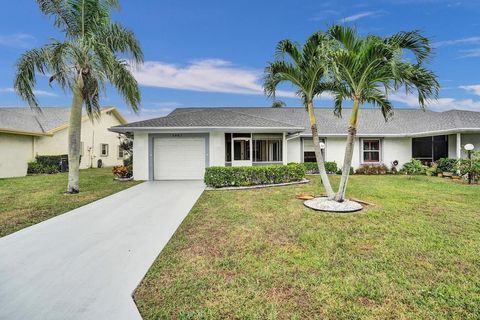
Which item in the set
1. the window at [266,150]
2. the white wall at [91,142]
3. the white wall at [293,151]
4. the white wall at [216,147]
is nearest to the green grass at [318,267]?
the white wall at [216,147]

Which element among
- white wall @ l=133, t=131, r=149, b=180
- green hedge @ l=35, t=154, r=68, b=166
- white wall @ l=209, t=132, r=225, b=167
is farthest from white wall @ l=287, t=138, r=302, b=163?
green hedge @ l=35, t=154, r=68, b=166

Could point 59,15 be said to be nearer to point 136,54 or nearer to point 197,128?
point 136,54

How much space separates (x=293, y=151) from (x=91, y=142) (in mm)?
19799

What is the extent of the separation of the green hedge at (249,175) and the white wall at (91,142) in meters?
10.5

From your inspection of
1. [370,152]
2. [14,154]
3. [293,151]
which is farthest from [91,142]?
[370,152]

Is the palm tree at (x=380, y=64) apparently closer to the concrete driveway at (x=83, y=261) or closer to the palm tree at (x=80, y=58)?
the concrete driveway at (x=83, y=261)

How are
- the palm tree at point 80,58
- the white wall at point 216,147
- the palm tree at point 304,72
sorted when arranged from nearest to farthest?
the palm tree at point 304,72, the palm tree at point 80,58, the white wall at point 216,147

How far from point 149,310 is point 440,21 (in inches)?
793

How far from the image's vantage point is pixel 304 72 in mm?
7777

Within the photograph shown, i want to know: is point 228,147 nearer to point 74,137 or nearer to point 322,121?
point 74,137

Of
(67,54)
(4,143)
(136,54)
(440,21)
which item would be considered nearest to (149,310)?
(67,54)

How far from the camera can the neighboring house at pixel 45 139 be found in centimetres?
1584

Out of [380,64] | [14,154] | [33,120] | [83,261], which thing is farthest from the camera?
[33,120]

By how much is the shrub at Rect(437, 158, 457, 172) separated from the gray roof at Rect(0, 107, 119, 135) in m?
27.3
